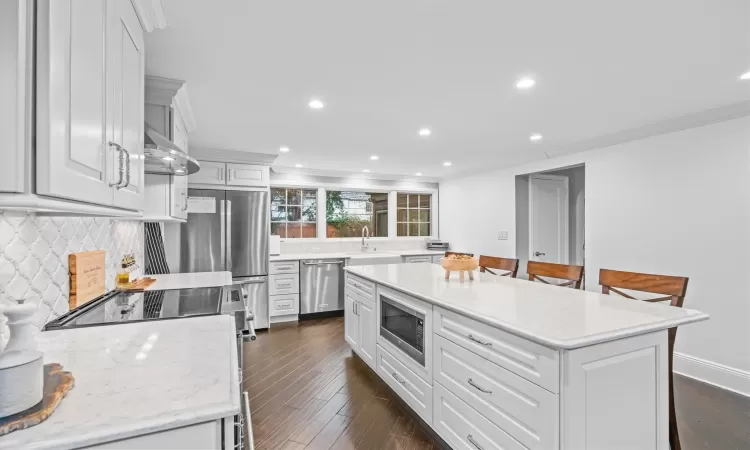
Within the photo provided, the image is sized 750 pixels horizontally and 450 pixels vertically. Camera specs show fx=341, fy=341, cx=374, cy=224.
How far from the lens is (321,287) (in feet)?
16.1

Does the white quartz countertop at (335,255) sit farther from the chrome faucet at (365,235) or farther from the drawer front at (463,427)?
the drawer front at (463,427)

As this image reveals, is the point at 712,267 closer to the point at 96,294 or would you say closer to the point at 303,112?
the point at 303,112

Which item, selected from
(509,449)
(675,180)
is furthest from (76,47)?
(675,180)

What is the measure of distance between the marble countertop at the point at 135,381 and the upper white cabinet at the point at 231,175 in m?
3.15

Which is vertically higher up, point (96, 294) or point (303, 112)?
point (303, 112)

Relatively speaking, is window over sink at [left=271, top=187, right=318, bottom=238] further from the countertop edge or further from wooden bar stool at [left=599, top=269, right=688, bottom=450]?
the countertop edge

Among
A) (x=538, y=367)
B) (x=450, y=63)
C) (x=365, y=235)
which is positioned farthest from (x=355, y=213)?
(x=538, y=367)

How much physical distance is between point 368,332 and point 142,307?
1.69 metres

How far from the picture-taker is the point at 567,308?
1.71 metres

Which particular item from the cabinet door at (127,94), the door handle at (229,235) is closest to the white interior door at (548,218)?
the door handle at (229,235)

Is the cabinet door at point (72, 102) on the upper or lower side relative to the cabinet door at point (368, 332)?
upper

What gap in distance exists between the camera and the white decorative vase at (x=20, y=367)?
71cm

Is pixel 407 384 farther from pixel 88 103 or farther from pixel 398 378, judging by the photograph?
pixel 88 103

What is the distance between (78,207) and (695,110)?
4.02 m
